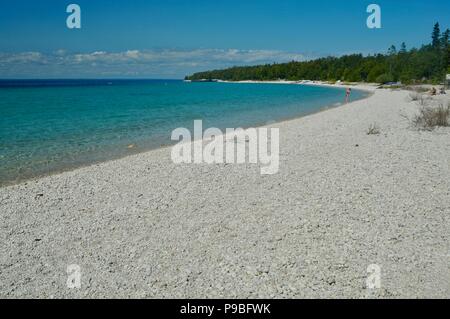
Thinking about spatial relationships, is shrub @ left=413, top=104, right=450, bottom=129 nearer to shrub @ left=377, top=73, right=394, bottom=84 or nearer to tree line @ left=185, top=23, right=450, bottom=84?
tree line @ left=185, top=23, right=450, bottom=84

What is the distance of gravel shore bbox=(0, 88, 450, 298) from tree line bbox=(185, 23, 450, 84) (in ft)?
223

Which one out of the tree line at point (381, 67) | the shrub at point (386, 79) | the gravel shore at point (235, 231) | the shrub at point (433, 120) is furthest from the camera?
the shrub at point (386, 79)

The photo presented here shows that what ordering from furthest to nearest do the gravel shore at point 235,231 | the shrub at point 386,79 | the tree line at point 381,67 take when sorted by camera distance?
1. the shrub at point 386,79
2. the tree line at point 381,67
3. the gravel shore at point 235,231

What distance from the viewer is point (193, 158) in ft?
43.5

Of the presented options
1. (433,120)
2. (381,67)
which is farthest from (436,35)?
(433,120)

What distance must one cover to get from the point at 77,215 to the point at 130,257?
259 centimetres

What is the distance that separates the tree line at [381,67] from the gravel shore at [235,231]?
67.9m

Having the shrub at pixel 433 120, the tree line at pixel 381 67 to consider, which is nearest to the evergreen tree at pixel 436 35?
the tree line at pixel 381 67

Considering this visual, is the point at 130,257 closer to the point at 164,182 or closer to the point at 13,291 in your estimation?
the point at 13,291

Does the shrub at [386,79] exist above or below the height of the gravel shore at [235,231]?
above

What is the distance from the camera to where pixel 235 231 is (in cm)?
680

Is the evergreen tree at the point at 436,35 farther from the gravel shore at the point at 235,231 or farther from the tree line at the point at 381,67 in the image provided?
the gravel shore at the point at 235,231

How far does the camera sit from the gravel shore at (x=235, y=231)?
5.18 metres

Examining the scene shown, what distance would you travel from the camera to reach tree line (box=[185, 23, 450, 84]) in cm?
8319
